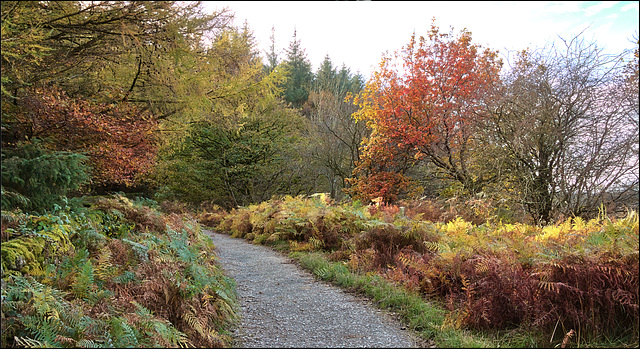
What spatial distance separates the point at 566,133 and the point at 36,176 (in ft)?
23.7

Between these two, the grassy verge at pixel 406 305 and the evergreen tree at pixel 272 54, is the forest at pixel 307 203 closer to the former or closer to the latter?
the grassy verge at pixel 406 305

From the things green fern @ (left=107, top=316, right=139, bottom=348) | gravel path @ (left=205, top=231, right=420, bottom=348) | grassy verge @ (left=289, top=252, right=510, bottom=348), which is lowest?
gravel path @ (left=205, top=231, right=420, bottom=348)

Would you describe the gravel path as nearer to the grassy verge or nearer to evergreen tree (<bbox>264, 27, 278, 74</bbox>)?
the grassy verge

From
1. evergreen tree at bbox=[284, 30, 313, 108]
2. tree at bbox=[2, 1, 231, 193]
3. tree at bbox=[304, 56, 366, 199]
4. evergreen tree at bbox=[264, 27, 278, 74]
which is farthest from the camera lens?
evergreen tree at bbox=[284, 30, 313, 108]

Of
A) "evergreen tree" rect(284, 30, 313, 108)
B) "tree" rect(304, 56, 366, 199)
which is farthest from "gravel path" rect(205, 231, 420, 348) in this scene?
"evergreen tree" rect(284, 30, 313, 108)

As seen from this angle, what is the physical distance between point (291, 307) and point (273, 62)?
26.3m

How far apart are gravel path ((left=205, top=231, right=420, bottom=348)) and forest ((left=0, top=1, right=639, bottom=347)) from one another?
0.31m

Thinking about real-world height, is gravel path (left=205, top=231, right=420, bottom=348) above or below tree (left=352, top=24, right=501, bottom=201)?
below

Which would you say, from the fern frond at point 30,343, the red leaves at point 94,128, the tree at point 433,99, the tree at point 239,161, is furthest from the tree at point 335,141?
the fern frond at point 30,343

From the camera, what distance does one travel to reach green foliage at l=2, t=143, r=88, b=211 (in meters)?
4.07

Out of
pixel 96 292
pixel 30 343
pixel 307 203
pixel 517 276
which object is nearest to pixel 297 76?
pixel 307 203

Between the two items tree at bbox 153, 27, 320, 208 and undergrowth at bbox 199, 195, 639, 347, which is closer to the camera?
undergrowth at bbox 199, 195, 639, 347

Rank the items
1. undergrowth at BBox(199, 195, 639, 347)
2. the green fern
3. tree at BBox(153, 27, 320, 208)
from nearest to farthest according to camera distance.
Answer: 1. the green fern
2. undergrowth at BBox(199, 195, 639, 347)
3. tree at BBox(153, 27, 320, 208)

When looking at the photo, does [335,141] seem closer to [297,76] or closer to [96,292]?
[96,292]
